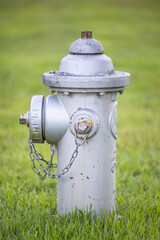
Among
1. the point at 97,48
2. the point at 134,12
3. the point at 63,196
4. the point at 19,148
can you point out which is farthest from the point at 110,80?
the point at 134,12

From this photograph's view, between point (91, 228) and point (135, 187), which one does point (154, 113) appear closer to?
point (135, 187)

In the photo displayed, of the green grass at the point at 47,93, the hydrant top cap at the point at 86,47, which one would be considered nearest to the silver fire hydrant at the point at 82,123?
the hydrant top cap at the point at 86,47

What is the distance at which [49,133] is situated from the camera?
7.70 ft

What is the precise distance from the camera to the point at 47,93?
24.5 ft

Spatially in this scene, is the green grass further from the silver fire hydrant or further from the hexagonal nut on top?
the hexagonal nut on top

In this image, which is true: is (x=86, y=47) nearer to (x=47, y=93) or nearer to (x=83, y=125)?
(x=83, y=125)

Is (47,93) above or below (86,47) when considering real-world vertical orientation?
below

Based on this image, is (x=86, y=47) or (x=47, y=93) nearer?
(x=86, y=47)

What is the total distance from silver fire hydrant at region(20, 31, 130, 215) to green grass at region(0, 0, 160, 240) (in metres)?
0.19

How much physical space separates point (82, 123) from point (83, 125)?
14mm

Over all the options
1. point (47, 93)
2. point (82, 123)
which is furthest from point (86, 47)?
point (47, 93)

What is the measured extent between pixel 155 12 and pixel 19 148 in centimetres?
1358

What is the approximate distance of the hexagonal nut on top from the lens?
2232 mm

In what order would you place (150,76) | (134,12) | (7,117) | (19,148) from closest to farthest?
1. (19,148)
2. (7,117)
3. (150,76)
4. (134,12)
